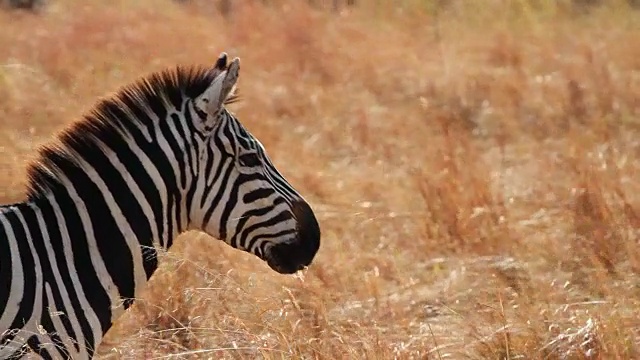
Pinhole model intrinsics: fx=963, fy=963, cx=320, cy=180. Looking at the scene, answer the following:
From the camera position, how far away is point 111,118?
2.70 m

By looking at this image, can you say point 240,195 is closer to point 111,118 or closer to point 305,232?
point 305,232

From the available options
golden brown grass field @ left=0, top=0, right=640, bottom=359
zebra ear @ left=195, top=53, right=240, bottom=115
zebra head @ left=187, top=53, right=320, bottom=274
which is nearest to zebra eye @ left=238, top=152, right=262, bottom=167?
zebra head @ left=187, top=53, right=320, bottom=274

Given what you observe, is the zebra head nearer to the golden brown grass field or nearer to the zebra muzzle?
the zebra muzzle

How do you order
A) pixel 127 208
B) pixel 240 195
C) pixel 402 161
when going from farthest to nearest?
pixel 402 161 < pixel 240 195 < pixel 127 208

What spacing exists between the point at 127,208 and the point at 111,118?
10.1 inches

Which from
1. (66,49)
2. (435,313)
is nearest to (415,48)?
(66,49)

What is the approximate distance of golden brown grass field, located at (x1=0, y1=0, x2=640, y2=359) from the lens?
10.7ft

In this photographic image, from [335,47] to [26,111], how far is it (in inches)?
109

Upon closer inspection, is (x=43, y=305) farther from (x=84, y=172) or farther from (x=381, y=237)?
(x=381, y=237)

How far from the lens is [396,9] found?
9219 millimetres

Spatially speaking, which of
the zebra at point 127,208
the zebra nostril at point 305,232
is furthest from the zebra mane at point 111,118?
the zebra nostril at point 305,232

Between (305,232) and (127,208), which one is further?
(305,232)

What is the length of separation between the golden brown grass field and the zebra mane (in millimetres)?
478

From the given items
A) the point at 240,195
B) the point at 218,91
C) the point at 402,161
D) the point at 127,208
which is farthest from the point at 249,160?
the point at 402,161
